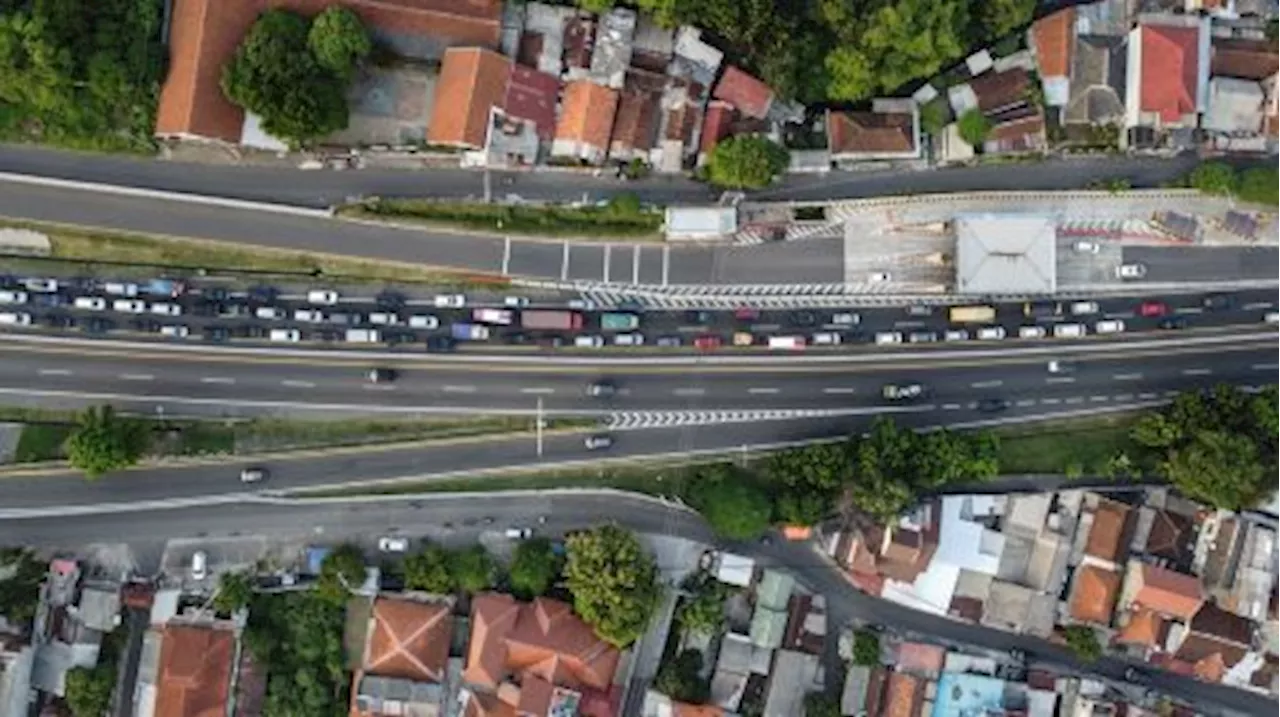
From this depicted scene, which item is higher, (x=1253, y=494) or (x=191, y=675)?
(x=1253, y=494)

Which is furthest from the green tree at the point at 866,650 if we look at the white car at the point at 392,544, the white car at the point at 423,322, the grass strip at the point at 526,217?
the white car at the point at 423,322

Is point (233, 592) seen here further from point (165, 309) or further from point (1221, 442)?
point (1221, 442)

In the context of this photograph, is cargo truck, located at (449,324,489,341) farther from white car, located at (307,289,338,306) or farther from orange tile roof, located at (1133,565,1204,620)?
orange tile roof, located at (1133,565,1204,620)

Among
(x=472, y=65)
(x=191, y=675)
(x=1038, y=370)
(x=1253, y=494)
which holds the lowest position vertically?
(x=191, y=675)

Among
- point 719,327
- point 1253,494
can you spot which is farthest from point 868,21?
point 1253,494

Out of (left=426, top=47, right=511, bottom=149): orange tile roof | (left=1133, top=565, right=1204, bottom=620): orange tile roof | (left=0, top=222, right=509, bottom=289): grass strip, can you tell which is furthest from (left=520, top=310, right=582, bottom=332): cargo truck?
(left=1133, top=565, right=1204, bottom=620): orange tile roof

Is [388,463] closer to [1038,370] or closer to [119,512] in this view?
[119,512]

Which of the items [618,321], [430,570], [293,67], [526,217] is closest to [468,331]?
[526,217]

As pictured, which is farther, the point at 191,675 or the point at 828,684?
the point at 828,684
